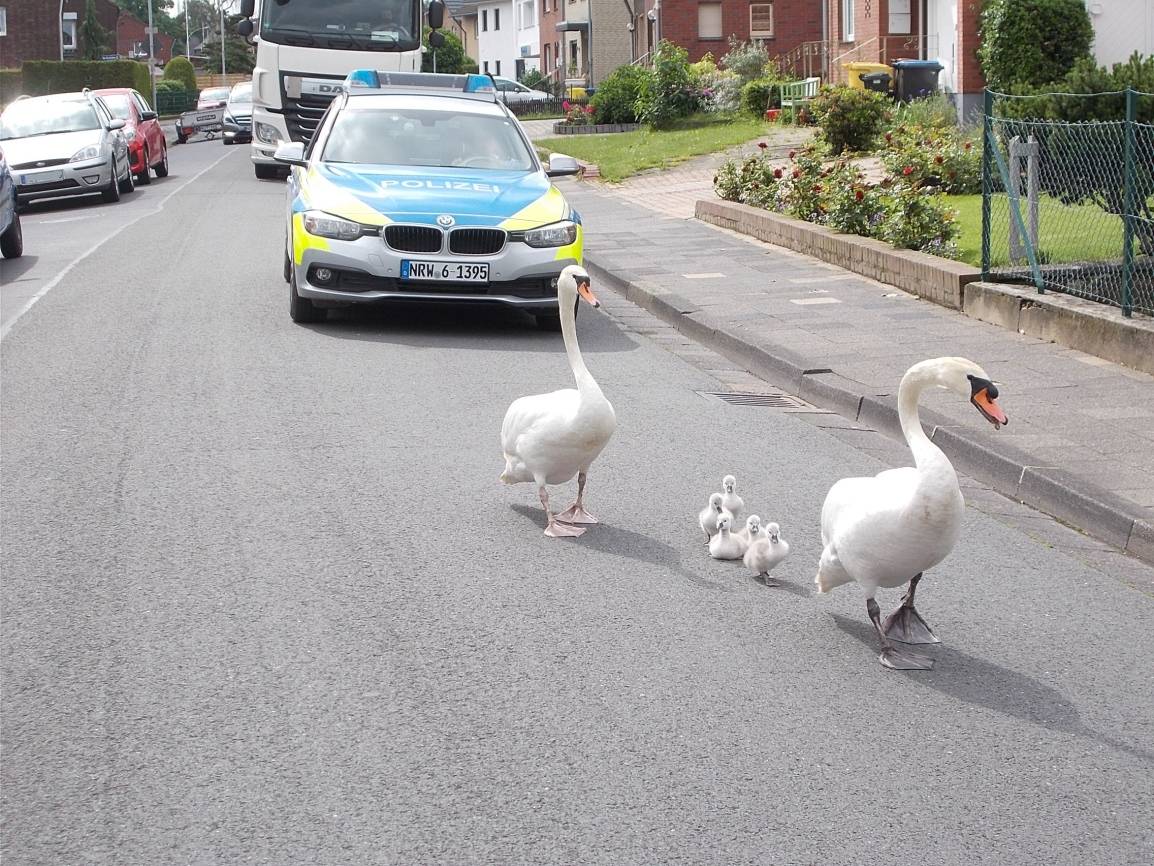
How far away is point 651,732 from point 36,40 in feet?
285

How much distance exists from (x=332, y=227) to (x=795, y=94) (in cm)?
2683

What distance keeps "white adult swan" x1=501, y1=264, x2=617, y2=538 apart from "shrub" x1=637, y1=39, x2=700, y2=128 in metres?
31.2

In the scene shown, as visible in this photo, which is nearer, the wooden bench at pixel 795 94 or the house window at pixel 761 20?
the wooden bench at pixel 795 94

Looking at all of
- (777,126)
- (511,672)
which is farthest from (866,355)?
(777,126)

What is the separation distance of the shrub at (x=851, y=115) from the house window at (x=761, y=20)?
35158 millimetres

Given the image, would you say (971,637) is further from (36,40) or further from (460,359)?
(36,40)

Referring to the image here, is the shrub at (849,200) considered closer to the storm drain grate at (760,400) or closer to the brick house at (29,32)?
the storm drain grate at (760,400)

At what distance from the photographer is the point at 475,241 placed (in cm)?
1124

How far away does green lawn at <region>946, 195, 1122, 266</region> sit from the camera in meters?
10.8

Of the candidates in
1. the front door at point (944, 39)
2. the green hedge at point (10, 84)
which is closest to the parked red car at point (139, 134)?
the front door at point (944, 39)

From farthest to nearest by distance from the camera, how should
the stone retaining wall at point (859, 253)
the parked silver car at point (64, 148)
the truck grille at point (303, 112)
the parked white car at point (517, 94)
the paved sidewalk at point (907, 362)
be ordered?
the parked white car at point (517, 94)
the truck grille at point (303, 112)
the parked silver car at point (64, 148)
the stone retaining wall at point (859, 253)
the paved sidewalk at point (907, 362)

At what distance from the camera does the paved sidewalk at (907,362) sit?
7.04 metres

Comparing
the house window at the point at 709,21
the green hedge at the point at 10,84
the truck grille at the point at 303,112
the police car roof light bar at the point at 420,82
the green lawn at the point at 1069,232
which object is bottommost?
the green lawn at the point at 1069,232

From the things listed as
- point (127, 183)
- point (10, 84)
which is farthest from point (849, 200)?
point (10, 84)
